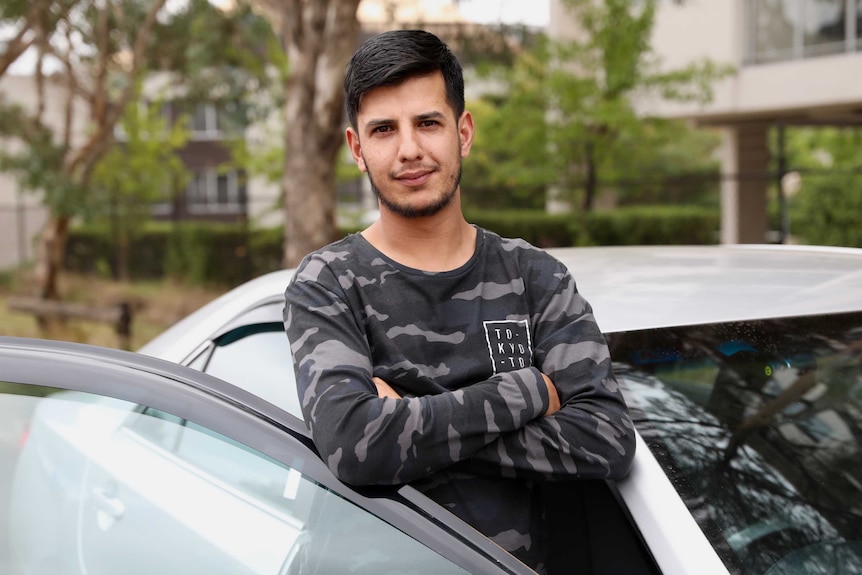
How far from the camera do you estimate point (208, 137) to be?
35125 mm

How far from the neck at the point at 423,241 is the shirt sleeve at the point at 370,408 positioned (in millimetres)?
155

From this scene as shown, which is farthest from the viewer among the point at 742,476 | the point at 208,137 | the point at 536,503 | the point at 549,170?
the point at 208,137

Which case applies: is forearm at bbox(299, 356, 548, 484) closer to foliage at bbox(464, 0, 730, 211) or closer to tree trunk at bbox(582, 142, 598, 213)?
foliage at bbox(464, 0, 730, 211)

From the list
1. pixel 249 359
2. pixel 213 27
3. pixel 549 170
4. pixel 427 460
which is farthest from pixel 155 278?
pixel 427 460

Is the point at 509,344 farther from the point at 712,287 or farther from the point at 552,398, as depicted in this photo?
the point at 712,287

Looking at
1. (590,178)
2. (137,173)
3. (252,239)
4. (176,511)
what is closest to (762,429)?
(176,511)

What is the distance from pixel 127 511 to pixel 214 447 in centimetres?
22

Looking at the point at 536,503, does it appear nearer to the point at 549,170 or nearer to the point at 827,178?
the point at 549,170

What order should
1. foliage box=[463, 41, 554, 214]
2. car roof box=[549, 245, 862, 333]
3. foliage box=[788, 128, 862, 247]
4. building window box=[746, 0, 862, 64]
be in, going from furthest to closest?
building window box=[746, 0, 862, 64] < foliage box=[788, 128, 862, 247] < foliage box=[463, 41, 554, 214] < car roof box=[549, 245, 862, 333]

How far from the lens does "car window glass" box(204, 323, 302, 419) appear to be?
222 centimetres

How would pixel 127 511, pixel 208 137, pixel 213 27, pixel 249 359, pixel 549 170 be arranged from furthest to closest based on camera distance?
pixel 208 137
pixel 213 27
pixel 549 170
pixel 249 359
pixel 127 511

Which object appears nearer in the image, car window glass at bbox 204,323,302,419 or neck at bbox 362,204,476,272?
neck at bbox 362,204,476,272

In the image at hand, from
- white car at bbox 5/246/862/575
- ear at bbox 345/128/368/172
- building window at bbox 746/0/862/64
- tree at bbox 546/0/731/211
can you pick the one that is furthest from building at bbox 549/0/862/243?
ear at bbox 345/128/368/172

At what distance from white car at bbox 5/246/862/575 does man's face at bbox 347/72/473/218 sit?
0.47 meters
